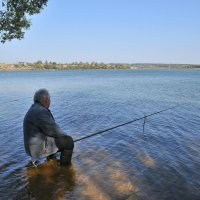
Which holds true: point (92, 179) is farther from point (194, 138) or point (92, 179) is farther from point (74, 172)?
point (194, 138)

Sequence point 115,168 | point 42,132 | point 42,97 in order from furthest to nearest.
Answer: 1. point 115,168
2. point 42,97
3. point 42,132

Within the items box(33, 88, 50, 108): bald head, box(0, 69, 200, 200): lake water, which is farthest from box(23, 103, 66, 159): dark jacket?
box(0, 69, 200, 200): lake water

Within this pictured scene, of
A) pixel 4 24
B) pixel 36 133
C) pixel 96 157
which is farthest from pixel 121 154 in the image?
pixel 4 24

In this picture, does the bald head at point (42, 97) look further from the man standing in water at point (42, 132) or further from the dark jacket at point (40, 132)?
the dark jacket at point (40, 132)

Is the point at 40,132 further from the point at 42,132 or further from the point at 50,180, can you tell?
the point at 50,180

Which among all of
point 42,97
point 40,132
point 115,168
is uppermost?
point 42,97

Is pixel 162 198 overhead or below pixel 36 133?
below

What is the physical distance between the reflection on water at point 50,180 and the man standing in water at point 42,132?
0.45 metres

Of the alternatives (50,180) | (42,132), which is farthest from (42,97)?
(50,180)

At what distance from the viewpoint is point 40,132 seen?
8883 mm

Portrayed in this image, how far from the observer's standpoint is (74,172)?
9250mm

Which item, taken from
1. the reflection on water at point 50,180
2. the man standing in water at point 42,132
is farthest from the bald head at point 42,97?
the reflection on water at point 50,180

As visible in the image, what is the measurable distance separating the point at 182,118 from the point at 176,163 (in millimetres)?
10330

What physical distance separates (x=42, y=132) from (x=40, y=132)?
55 millimetres
